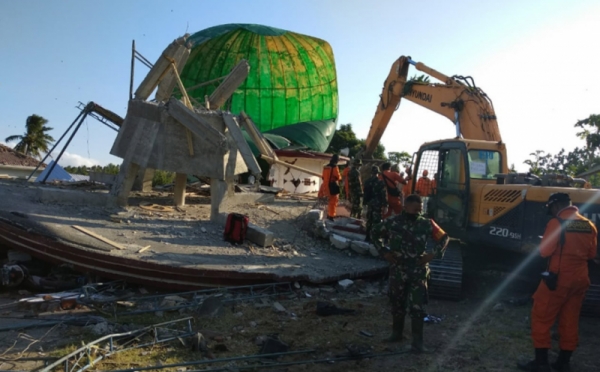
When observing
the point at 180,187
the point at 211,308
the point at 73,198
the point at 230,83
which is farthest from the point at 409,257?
the point at 230,83

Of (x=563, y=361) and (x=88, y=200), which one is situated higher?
(x=88, y=200)

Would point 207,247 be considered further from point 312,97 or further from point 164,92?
point 312,97

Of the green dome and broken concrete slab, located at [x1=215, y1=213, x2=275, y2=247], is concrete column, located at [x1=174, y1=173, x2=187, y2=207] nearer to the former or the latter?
broken concrete slab, located at [x1=215, y1=213, x2=275, y2=247]

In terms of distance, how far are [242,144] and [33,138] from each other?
38685mm

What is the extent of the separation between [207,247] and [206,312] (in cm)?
295

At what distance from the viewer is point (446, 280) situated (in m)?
8.11

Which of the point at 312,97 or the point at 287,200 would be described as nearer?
the point at 287,200

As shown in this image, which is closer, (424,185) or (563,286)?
(563,286)

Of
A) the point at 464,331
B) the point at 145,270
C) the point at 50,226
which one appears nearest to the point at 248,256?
the point at 145,270

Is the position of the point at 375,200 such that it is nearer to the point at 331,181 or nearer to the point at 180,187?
the point at 331,181

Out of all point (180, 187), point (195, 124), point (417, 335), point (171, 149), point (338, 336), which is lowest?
point (338, 336)

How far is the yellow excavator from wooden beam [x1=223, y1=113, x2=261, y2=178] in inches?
146

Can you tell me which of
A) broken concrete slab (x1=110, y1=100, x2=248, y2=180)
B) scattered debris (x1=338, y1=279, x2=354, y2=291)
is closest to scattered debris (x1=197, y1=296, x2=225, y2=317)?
scattered debris (x1=338, y1=279, x2=354, y2=291)

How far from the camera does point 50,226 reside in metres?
9.14
